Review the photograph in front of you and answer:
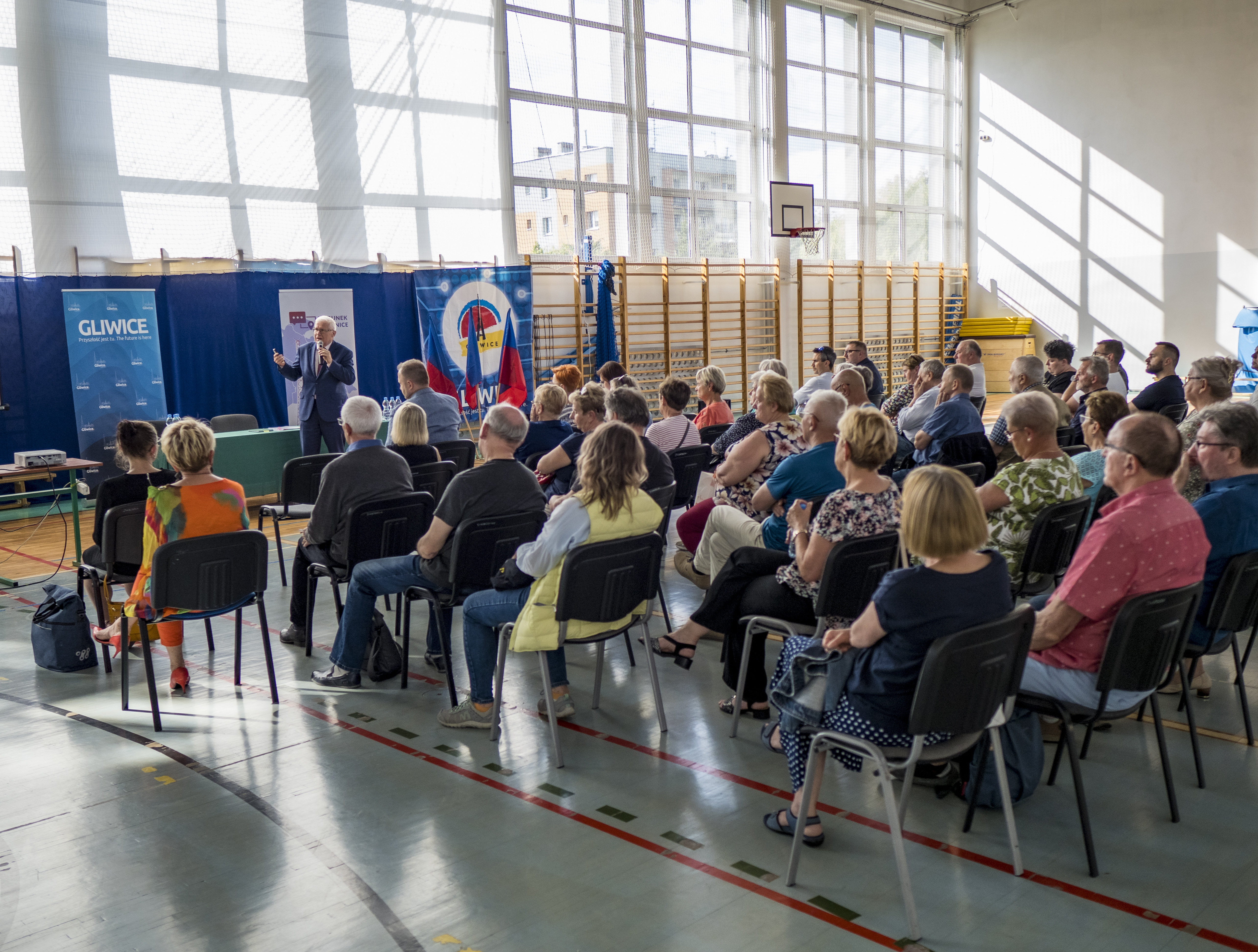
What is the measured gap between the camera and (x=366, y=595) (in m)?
4.11

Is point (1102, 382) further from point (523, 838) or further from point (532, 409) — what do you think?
point (523, 838)

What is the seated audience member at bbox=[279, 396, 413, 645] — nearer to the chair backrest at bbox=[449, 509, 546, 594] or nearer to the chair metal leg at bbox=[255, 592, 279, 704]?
the chair metal leg at bbox=[255, 592, 279, 704]

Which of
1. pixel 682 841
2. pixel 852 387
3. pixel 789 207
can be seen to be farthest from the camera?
pixel 789 207

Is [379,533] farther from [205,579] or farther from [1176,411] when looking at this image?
[1176,411]

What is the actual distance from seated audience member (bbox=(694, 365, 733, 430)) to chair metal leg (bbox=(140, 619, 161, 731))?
3.63 meters

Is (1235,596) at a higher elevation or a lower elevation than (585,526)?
lower

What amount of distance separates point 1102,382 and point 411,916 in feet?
19.0

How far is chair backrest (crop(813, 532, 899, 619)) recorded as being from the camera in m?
3.21

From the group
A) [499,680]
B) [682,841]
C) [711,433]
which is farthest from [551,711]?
[711,433]

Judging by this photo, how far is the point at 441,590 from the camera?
12.9 feet

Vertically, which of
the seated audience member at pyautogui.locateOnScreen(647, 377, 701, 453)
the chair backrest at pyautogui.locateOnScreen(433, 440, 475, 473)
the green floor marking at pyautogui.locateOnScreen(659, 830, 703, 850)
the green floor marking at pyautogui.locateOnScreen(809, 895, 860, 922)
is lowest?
the green floor marking at pyautogui.locateOnScreen(809, 895, 860, 922)

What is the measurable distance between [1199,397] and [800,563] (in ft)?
9.88

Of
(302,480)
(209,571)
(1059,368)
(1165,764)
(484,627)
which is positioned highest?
(1059,368)

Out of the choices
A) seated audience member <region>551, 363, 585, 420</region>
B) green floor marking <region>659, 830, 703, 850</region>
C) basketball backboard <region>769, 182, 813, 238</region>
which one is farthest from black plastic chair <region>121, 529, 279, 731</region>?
basketball backboard <region>769, 182, 813, 238</region>
